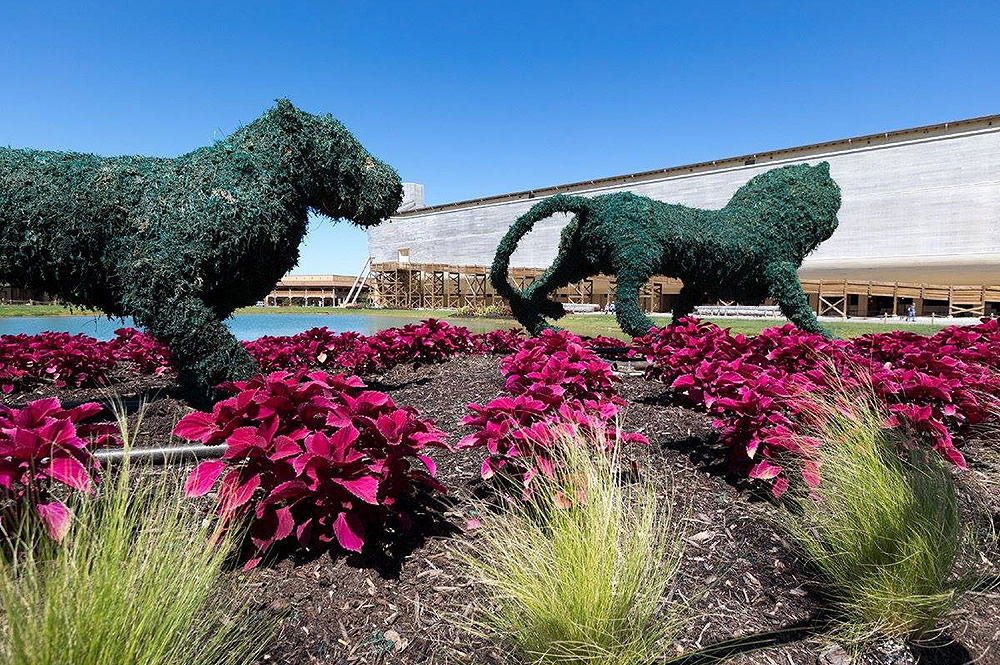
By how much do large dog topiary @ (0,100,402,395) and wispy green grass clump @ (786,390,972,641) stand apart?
3229mm

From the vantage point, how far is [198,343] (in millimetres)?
3316

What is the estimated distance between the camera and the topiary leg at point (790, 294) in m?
5.77

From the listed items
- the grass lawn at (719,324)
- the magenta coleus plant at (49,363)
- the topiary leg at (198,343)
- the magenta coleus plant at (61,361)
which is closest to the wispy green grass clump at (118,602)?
the topiary leg at (198,343)

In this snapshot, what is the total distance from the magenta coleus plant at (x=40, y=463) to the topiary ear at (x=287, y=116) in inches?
94.6

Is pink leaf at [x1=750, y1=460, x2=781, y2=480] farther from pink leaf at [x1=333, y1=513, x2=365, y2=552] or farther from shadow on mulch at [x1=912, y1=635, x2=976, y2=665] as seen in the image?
pink leaf at [x1=333, y1=513, x2=365, y2=552]

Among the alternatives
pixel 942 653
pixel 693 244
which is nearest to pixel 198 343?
pixel 942 653

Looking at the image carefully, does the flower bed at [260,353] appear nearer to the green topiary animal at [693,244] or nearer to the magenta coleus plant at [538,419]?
the green topiary animal at [693,244]

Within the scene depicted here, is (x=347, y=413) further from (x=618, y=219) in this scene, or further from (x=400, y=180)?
(x=618, y=219)

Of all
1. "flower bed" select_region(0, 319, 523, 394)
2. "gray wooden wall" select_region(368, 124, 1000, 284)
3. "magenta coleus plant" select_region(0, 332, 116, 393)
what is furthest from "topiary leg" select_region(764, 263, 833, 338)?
"gray wooden wall" select_region(368, 124, 1000, 284)

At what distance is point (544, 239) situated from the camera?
139 feet

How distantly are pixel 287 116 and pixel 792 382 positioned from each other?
3611 mm

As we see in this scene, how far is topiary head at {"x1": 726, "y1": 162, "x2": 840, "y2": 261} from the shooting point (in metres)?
5.84

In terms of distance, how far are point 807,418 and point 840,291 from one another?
28.3 metres

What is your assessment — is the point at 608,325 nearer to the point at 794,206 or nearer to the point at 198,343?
the point at 794,206
